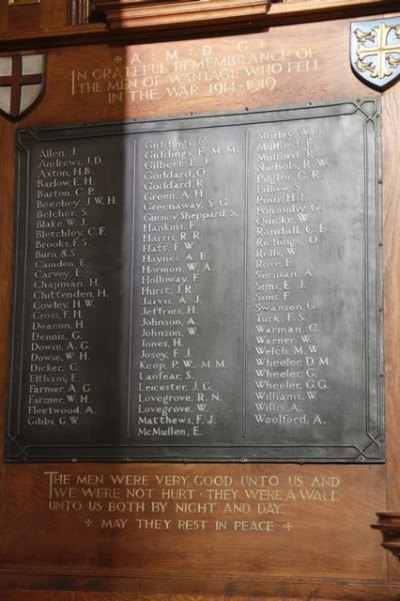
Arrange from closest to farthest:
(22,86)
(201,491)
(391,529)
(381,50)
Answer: (391,529)
(201,491)
(381,50)
(22,86)

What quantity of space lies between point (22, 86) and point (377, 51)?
80.4 inches

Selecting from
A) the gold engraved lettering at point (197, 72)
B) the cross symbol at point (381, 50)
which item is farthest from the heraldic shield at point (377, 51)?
the gold engraved lettering at point (197, 72)

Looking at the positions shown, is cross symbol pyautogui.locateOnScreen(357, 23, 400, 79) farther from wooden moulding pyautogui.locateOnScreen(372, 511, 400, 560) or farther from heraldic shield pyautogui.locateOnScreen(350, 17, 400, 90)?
wooden moulding pyautogui.locateOnScreen(372, 511, 400, 560)

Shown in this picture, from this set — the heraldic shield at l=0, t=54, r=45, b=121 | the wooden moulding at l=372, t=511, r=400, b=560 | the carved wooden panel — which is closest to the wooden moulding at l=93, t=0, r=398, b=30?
the carved wooden panel

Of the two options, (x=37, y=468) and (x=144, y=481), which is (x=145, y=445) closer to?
(x=144, y=481)

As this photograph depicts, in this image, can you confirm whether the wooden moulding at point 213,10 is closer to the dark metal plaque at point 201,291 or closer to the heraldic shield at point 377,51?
the heraldic shield at point 377,51

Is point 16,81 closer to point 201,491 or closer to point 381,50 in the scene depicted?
point 381,50

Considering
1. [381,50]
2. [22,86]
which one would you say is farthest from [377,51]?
[22,86]

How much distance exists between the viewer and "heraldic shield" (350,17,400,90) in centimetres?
651

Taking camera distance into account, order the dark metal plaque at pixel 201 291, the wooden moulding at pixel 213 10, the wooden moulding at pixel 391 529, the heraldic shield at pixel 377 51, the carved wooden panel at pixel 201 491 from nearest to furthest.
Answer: the wooden moulding at pixel 391 529 < the carved wooden panel at pixel 201 491 < the dark metal plaque at pixel 201 291 < the heraldic shield at pixel 377 51 < the wooden moulding at pixel 213 10

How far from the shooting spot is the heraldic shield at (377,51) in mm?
6512

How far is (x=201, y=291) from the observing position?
6578 millimetres

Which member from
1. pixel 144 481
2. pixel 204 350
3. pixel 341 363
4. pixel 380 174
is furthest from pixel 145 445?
pixel 380 174

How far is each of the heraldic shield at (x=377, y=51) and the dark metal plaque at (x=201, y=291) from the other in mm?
148
